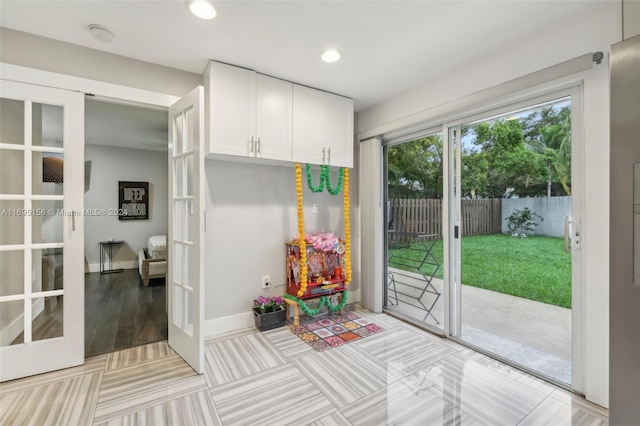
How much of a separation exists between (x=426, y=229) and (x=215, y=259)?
2.10 metres

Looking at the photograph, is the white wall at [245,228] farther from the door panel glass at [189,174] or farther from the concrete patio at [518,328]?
the concrete patio at [518,328]

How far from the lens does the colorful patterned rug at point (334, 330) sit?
2590 mm

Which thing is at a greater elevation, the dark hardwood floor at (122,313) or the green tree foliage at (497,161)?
the green tree foliage at (497,161)

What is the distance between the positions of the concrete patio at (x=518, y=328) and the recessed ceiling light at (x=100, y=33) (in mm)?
3352

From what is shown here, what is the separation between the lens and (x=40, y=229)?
6.92 ft

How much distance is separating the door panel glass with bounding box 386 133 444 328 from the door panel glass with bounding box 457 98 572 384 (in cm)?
29

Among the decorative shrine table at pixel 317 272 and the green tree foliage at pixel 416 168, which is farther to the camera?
the decorative shrine table at pixel 317 272

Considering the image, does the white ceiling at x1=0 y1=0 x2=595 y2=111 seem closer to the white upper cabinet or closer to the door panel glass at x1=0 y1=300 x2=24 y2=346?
the white upper cabinet

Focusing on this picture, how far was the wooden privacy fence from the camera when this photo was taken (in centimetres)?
244

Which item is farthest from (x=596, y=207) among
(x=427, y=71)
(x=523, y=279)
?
(x=427, y=71)

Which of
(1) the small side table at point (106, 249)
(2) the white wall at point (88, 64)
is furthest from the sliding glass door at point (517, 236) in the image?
(1) the small side table at point (106, 249)

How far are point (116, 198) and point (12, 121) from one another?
3982 mm

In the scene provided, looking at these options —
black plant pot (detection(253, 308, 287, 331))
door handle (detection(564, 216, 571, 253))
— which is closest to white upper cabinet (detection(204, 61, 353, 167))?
black plant pot (detection(253, 308, 287, 331))

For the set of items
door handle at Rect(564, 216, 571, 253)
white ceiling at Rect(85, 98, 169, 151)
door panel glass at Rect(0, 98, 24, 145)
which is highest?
white ceiling at Rect(85, 98, 169, 151)
